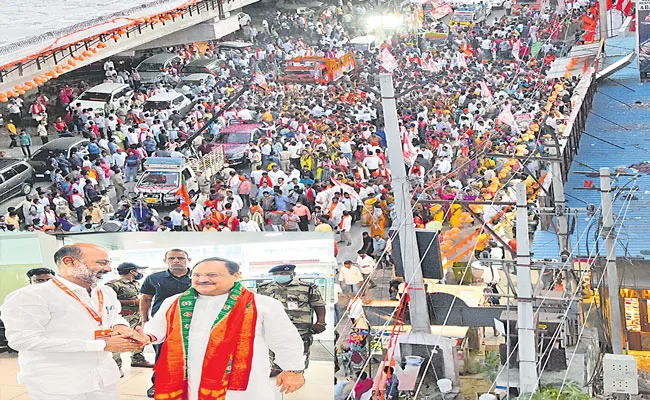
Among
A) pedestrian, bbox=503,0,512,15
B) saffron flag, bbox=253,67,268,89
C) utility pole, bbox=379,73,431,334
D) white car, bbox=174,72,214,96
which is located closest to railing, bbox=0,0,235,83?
white car, bbox=174,72,214,96

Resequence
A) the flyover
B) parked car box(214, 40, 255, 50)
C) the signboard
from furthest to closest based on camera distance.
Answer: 1. parked car box(214, 40, 255, 50)
2. the flyover
3. the signboard

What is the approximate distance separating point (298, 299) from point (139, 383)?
1.45 meters

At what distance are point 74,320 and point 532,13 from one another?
39928 millimetres

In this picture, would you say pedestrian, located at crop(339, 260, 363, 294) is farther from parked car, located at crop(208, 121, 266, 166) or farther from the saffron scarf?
the saffron scarf

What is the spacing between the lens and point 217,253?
9297 millimetres

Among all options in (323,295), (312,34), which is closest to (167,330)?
(323,295)

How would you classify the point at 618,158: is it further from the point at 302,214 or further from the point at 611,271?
the point at 611,271

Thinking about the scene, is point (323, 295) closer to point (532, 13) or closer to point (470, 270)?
point (470, 270)

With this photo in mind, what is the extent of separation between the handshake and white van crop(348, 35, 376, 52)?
109ft

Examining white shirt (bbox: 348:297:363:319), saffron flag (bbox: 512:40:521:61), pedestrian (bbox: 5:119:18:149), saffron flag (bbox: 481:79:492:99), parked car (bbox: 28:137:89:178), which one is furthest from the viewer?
saffron flag (bbox: 512:40:521:61)

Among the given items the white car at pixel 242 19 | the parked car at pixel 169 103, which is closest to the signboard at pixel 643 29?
the parked car at pixel 169 103

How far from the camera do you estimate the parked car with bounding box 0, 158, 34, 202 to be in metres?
24.7

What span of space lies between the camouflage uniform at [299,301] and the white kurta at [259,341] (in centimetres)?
11

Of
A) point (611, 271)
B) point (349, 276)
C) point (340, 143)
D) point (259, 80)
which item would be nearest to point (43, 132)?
point (259, 80)
